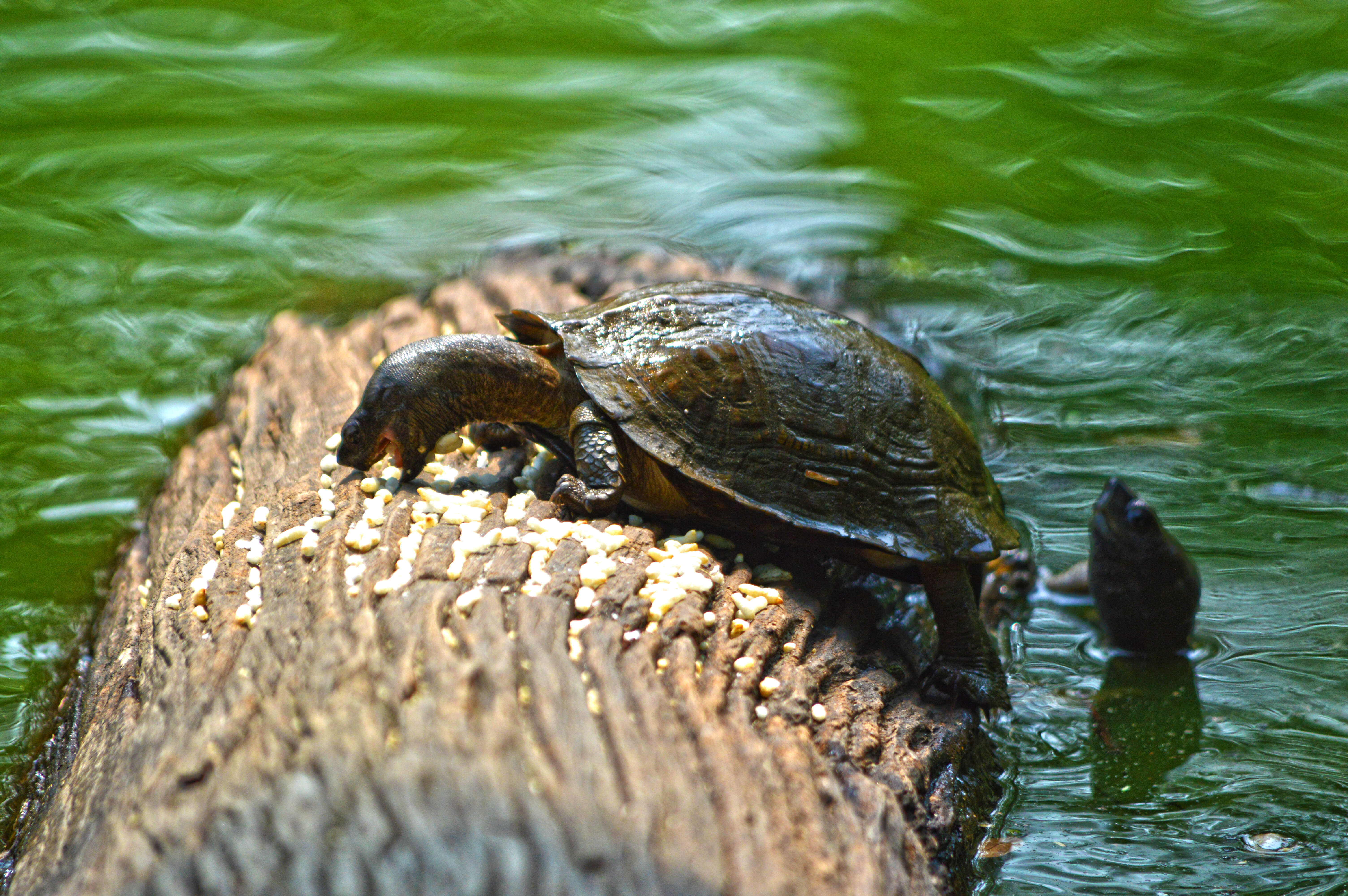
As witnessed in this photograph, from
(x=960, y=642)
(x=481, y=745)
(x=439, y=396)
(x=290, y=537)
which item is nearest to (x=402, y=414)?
(x=439, y=396)

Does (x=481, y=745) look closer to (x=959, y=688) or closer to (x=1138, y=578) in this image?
(x=959, y=688)

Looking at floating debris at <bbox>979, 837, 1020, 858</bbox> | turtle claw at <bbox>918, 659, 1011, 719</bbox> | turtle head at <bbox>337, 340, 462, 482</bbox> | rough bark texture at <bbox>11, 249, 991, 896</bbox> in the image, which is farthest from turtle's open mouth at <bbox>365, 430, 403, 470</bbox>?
floating debris at <bbox>979, 837, 1020, 858</bbox>

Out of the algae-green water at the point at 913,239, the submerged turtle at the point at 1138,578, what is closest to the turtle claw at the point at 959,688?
the algae-green water at the point at 913,239

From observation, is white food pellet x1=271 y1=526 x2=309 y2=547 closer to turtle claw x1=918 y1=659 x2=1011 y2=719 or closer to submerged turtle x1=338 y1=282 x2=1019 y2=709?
A: submerged turtle x1=338 y1=282 x2=1019 y2=709

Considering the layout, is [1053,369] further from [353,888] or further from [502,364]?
[353,888]

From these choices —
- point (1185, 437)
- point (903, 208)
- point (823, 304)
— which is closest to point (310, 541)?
point (823, 304)

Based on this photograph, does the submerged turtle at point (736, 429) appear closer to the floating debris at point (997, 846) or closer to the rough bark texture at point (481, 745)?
the rough bark texture at point (481, 745)

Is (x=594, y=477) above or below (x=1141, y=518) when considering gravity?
above
